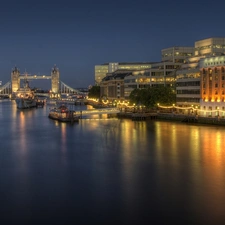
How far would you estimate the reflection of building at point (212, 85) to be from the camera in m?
18.4

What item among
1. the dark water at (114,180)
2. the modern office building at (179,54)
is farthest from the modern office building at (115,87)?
the dark water at (114,180)

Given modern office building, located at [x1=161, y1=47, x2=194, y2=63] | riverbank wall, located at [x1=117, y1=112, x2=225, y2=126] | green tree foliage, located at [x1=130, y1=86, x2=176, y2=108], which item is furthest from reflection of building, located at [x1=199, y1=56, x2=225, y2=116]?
modern office building, located at [x1=161, y1=47, x2=194, y2=63]

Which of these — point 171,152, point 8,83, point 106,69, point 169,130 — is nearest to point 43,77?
point 8,83

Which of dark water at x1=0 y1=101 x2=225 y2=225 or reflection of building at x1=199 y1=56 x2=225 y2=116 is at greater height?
reflection of building at x1=199 y1=56 x2=225 y2=116

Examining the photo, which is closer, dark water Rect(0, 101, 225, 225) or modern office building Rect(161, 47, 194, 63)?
dark water Rect(0, 101, 225, 225)

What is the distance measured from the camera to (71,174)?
876 cm

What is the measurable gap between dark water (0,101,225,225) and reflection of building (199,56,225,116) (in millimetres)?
4563

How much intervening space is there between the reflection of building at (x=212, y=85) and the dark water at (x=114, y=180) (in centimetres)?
456

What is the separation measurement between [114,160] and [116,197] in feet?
10.4

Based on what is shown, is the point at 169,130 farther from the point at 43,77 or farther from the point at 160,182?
the point at 43,77

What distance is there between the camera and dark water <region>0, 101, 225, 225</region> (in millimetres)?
6328

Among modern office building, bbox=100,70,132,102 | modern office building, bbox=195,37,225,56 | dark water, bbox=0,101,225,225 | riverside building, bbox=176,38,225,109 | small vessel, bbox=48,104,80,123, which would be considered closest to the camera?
dark water, bbox=0,101,225,225

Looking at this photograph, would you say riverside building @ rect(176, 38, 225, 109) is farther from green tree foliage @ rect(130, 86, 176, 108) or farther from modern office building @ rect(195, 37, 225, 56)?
green tree foliage @ rect(130, 86, 176, 108)

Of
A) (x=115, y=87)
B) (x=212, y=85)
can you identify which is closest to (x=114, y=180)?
(x=212, y=85)
